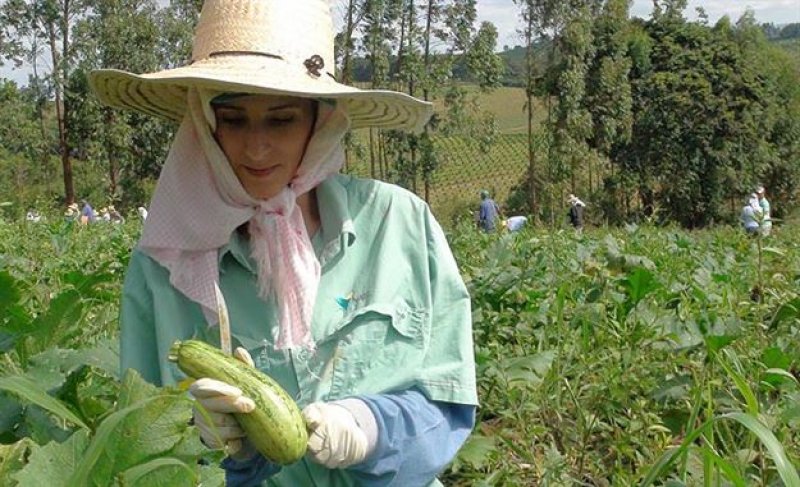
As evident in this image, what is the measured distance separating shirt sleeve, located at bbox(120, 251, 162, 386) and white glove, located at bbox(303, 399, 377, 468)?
412mm

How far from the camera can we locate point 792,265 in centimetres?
637

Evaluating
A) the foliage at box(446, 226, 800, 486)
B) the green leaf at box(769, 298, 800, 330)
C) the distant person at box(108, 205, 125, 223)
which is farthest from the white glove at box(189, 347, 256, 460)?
the distant person at box(108, 205, 125, 223)

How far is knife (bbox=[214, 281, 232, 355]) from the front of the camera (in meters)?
1.95

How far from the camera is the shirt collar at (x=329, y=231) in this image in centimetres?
216

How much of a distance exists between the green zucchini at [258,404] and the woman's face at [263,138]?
1.48 feet

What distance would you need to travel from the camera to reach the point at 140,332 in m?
2.16

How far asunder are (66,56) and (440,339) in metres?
34.8

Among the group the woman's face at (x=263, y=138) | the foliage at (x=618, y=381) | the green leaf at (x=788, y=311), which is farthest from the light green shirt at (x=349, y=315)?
the green leaf at (x=788, y=311)

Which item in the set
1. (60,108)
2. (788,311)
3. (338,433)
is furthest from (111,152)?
(338,433)

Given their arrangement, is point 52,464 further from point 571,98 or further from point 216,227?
point 571,98

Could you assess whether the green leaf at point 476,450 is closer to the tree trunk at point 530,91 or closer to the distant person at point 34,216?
the distant person at point 34,216

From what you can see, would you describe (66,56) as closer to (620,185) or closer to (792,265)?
(620,185)

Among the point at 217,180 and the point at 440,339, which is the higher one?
the point at 217,180

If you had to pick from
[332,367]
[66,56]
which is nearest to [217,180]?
[332,367]
